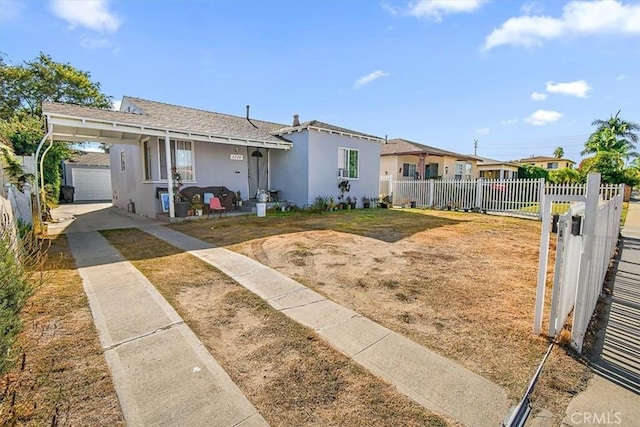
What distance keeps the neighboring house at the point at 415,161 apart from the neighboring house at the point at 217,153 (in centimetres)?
531

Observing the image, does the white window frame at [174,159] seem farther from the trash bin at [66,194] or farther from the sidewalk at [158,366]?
the trash bin at [66,194]

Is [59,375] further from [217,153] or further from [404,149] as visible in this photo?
[404,149]

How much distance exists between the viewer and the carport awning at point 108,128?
7953 millimetres

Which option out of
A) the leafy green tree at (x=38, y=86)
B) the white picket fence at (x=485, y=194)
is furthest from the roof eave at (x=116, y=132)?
the leafy green tree at (x=38, y=86)

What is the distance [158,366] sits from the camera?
2.36 meters

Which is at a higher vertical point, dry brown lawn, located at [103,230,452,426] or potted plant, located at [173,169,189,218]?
potted plant, located at [173,169,189,218]

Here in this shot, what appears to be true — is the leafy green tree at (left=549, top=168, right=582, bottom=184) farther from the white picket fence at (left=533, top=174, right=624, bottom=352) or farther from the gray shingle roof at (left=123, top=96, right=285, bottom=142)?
the white picket fence at (left=533, top=174, right=624, bottom=352)

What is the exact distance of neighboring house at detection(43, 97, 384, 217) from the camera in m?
10.0

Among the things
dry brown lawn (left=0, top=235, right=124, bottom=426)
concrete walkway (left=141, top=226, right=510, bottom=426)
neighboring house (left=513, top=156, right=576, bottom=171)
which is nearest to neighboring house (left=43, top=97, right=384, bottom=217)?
dry brown lawn (left=0, top=235, right=124, bottom=426)

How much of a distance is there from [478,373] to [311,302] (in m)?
1.90

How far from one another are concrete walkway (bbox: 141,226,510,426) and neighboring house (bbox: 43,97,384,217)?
768 centimetres

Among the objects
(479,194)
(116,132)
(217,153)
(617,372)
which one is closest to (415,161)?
(479,194)

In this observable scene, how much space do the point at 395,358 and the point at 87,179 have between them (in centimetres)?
2825

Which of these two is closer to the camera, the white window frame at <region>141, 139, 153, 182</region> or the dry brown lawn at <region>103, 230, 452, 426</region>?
the dry brown lawn at <region>103, 230, 452, 426</region>
